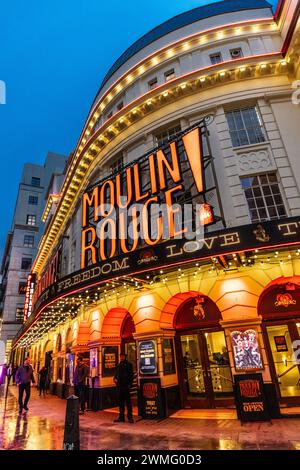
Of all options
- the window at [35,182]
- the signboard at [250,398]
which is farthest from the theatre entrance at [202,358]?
the window at [35,182]

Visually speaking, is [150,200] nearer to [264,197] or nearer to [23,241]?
[264,197]

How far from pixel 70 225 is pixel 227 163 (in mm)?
15676

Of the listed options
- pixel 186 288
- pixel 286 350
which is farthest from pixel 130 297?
pixel 286 350

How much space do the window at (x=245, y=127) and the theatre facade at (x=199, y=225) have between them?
5cm

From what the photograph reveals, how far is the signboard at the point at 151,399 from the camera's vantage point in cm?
941

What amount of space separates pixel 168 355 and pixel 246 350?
307cm

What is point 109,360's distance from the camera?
12.8 meters

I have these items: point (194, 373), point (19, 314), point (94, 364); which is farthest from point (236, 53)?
point (19, 314)

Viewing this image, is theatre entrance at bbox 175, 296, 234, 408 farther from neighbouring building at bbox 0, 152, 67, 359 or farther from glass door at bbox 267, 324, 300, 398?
neighbouring building at bbox 0, 152, 67, 359

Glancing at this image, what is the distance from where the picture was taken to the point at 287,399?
9.10 meters

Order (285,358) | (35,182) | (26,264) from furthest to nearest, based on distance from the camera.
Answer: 1. (35,182)
2. (26,264)
3. (285,358)

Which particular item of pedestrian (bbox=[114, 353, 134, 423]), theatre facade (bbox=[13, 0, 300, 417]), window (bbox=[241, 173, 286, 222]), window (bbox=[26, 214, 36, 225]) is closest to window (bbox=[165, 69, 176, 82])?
theatre facade (bbox=[13, 0, 300, 417])

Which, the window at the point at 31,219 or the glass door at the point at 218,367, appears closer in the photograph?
the glass door at the point at 218,367

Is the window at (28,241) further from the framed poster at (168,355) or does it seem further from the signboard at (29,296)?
the framed poster at (168,355)
